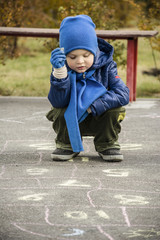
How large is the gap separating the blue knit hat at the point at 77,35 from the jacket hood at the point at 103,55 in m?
0.10

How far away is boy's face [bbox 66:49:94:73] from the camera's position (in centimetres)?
429

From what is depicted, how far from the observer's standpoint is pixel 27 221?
2.96 metres

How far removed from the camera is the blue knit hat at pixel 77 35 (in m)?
4.26

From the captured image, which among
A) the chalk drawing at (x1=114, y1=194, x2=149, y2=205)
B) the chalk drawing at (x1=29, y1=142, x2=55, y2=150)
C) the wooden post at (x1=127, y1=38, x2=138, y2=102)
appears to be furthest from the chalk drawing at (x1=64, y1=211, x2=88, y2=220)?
the wooden post at (x1=127, y1=38, x2=138, y2=102)

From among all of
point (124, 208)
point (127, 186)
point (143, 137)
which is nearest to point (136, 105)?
point (143, 137)

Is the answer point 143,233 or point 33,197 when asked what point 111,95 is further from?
point 143,233

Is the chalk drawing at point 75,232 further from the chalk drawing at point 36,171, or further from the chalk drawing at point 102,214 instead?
the chalk drawing at point 36,171

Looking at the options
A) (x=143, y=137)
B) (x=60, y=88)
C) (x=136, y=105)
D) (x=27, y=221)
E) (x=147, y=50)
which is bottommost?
(x=147, y=50)

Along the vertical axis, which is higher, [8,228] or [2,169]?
[8,228]

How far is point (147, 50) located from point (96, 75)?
1717 cm

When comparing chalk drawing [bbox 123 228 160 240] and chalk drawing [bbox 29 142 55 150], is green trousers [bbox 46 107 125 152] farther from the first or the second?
chalk drawing [bbox 123 228 160 240]

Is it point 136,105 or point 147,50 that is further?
point 147,50

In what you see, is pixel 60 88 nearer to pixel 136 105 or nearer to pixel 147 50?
pixel 136 105

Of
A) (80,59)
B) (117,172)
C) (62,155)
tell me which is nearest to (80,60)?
(80,59)
